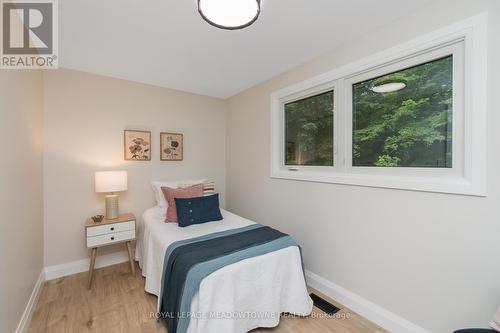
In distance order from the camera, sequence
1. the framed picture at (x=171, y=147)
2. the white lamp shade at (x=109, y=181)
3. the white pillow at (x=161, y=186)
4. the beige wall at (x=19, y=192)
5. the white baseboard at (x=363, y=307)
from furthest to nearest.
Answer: the framed picture at (x=171, y=147), the white pillow at (x=161, y=186), the white lamp shade at (x=109, y=181), the white baseboard at (x=363, y=307), the beige wall at (x=19, y=192)

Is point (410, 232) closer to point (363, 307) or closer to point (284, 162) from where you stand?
point (363, 307)

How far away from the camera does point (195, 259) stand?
153cm

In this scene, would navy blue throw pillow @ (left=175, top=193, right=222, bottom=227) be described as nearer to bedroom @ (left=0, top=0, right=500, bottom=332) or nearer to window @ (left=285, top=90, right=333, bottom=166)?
bedroom @ (left=0, top=0, right=500, bottom=332)

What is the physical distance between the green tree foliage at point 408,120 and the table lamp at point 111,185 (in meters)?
2.53

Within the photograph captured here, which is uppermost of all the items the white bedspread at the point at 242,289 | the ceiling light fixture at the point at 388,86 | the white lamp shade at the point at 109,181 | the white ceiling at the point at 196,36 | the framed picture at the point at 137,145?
the white ceiling at the point at 196,36

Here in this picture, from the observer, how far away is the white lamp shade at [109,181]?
238 cm

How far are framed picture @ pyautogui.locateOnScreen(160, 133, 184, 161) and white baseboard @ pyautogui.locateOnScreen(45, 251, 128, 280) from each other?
138 centimetres

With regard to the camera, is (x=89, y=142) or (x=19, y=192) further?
(x=89, y=142)

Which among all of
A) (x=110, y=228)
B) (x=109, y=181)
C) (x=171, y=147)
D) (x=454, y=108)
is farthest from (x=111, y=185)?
(x=454, y=108)

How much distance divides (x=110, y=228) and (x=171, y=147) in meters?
1.30

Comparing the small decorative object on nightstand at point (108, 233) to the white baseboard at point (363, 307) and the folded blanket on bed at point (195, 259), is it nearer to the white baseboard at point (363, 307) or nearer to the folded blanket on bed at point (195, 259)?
the folded blanket on bed at point (195, 259)

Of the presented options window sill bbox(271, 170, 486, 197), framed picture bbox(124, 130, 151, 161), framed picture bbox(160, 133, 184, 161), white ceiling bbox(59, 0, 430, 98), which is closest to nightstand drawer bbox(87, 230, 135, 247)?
framed picture bbox(124, 130, 151, 161)

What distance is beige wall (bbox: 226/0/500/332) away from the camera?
A: 4.19 ft

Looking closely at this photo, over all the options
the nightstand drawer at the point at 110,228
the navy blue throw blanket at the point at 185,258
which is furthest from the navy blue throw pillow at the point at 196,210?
the nightstand drawer at the point at 110,228
